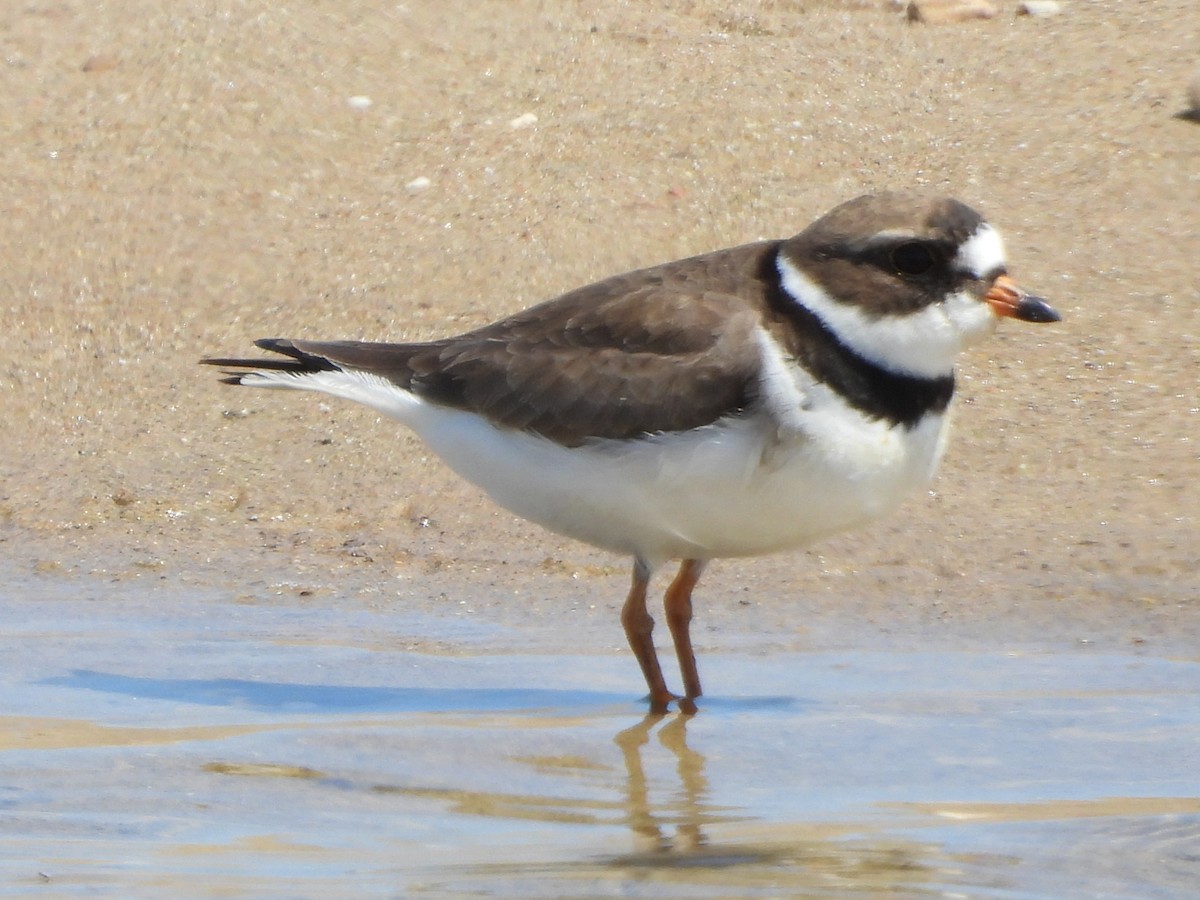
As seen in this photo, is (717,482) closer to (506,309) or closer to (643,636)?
(643,636)

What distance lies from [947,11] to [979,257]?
6.17m

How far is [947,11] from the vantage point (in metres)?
10.8

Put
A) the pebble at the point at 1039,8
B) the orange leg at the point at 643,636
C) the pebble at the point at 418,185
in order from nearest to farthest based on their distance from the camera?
1. the orange leg at the point at 643,636
2. the pebble at the point at 418,185
3. the pebble at the point at 1039,8

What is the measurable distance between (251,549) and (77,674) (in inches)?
54.9

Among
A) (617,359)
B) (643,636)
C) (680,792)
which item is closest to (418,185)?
(617,359)

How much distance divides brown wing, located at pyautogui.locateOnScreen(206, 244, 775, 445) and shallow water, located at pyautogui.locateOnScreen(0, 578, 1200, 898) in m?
0.78

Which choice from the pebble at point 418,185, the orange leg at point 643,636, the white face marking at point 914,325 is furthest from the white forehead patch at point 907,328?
the pebble at point 418,185

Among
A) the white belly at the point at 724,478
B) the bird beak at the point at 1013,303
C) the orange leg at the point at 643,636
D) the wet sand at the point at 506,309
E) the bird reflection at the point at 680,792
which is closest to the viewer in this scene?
the bird reflection at the point at 680,792

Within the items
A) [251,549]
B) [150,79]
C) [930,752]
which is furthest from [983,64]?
[930,752]

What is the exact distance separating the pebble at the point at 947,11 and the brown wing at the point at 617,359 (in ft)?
19.0

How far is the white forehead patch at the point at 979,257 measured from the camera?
16.6 ft

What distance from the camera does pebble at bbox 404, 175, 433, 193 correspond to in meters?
9.43

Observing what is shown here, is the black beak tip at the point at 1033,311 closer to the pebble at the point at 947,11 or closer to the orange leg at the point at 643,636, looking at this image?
the orange leg at the point at 643,636

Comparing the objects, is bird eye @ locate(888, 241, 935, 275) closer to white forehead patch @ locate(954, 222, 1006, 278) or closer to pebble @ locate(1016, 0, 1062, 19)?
white forehead patch @ locate(954, 222, 1006, 278)
